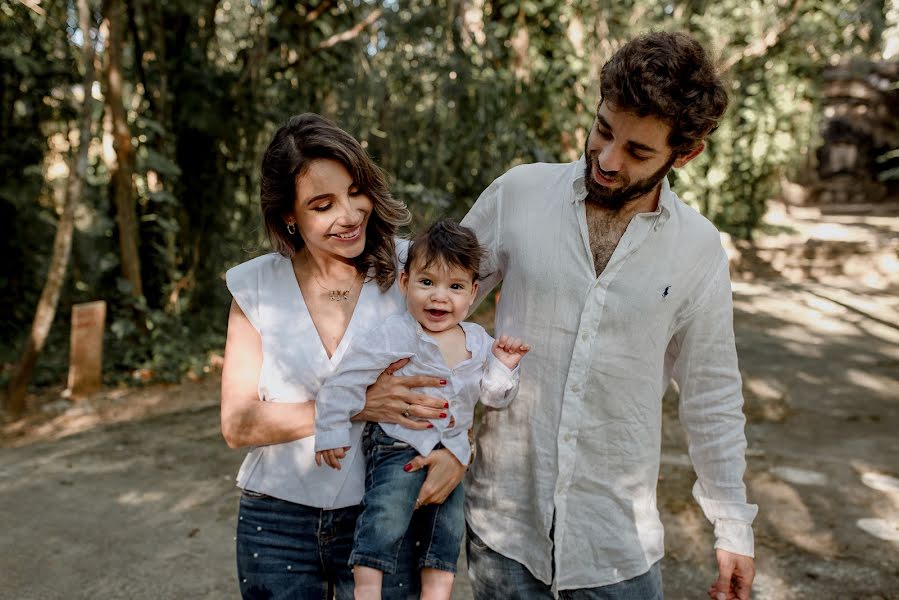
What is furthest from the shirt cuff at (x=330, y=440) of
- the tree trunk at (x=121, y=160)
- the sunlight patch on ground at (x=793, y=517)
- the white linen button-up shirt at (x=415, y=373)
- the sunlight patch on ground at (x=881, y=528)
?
the tree trunk at (x=121, y=160)

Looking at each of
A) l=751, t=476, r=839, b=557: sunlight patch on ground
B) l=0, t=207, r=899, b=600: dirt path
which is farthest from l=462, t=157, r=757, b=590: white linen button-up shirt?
l=751, t=476, r=839, b=557: sunlight patch on ground

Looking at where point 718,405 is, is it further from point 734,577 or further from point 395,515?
point 395,515

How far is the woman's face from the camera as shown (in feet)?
5.12

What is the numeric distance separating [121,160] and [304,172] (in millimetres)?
5020

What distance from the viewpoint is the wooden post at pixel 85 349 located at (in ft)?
18.4

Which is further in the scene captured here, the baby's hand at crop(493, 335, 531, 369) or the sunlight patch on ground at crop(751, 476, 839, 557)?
the sunlight patch on ground at crop(751, 476, 839, 557)

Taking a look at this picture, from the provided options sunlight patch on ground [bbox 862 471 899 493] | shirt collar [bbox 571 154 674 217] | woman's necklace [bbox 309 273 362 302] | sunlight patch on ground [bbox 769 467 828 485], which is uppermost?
shirt collar [bbox 571 154 674 217]

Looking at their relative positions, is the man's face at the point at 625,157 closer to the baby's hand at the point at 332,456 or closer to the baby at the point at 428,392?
the baby at the point at 428,392

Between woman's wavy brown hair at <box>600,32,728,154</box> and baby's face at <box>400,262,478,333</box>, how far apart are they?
0.47m

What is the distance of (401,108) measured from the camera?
6.82 m

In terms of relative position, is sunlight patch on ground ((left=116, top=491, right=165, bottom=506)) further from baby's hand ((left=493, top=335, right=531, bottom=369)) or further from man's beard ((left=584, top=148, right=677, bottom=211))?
man's beard ((left=584, top=148, right=677, bottom=211))

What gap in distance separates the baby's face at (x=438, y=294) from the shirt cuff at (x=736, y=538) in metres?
0.75

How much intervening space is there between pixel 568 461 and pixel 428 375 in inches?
13.7

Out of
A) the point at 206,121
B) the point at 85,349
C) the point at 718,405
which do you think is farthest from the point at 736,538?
the point at 206,121
